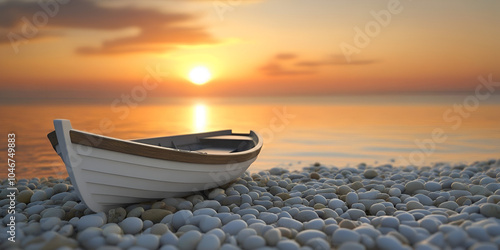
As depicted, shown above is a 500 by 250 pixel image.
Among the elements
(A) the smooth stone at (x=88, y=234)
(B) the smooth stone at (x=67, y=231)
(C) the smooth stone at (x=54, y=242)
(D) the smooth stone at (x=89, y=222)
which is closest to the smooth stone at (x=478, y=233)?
(A) the smooth stone at (x=88, y=234)

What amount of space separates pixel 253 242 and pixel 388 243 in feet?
4.18

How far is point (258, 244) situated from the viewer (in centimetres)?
379

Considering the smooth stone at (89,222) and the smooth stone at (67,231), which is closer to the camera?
the smooth stone at (67,231)

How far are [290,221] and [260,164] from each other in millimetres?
7987

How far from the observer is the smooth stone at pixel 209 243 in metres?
3.71

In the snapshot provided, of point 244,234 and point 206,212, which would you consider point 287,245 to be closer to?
point 244,234

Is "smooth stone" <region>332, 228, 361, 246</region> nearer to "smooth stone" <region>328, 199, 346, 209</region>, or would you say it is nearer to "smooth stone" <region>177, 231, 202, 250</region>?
"smooth stone" <region>177, 231, 202, 250</region>

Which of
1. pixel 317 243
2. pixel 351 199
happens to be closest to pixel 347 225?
pixel 317 243

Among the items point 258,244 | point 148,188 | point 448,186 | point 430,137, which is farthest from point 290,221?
point 430,137

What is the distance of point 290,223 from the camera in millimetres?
4500

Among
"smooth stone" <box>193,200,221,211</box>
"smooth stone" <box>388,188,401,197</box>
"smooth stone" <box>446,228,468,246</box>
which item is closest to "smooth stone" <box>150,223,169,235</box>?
"smooth stone" <box>193,200,221,211</box>

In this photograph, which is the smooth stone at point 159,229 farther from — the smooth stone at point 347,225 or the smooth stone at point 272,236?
the smooth stone at point 347,225

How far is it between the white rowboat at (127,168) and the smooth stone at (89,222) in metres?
0.21

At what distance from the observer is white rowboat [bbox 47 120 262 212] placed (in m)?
4.42
